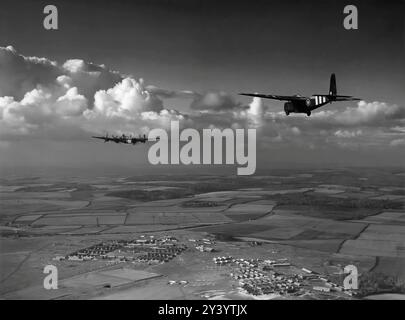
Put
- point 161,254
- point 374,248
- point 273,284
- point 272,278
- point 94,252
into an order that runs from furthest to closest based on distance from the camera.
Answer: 1. point 374,248
2. point 94,252
3. point 161,254
4. point 272,278
5. point 273,284

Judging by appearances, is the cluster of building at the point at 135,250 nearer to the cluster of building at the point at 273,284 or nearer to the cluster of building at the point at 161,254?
the cluster of building at the point at 161,254

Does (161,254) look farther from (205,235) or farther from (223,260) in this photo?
(205,235)

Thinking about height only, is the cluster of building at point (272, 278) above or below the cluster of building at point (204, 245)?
below

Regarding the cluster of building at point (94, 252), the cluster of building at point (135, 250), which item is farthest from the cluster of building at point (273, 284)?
the cluster of building at point (94, 252)

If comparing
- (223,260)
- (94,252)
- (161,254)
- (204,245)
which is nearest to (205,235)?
(204,245)

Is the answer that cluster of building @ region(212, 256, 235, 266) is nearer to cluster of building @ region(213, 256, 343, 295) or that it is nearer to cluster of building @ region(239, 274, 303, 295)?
cluster of building @ region(213, 256, 343, 295)
